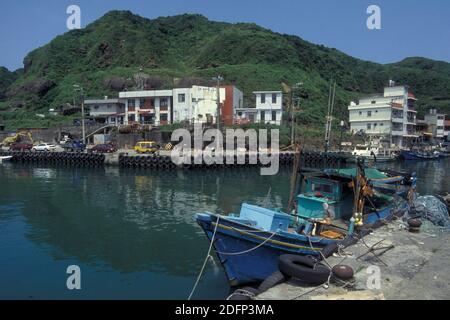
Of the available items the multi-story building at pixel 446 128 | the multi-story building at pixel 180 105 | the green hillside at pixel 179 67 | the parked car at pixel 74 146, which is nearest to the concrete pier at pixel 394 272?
the multi-story building at pixel 180 105

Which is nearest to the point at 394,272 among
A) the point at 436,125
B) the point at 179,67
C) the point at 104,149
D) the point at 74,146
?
the point at 104,149

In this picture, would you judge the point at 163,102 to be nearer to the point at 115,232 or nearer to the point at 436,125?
the point at 115,232

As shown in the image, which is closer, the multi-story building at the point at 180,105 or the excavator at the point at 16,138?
the multi-story building at the point at 180,105

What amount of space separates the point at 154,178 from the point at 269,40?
87.3m

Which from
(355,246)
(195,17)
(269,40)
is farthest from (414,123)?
(195,17)

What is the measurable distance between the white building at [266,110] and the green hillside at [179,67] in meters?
10.9

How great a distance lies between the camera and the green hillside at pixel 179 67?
3610 inches

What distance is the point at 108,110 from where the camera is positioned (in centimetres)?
7650

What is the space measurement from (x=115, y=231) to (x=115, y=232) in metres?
0.20

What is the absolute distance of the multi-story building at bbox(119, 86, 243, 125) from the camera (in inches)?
2594

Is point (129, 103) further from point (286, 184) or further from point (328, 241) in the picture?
point (328, 241)

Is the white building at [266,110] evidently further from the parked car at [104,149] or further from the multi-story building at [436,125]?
the multi-story building at [436,125]

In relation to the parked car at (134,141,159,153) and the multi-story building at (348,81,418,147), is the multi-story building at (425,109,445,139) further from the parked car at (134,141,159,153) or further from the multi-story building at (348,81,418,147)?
the parked car at (134,141,159,153)

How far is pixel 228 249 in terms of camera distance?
41.6 feet
